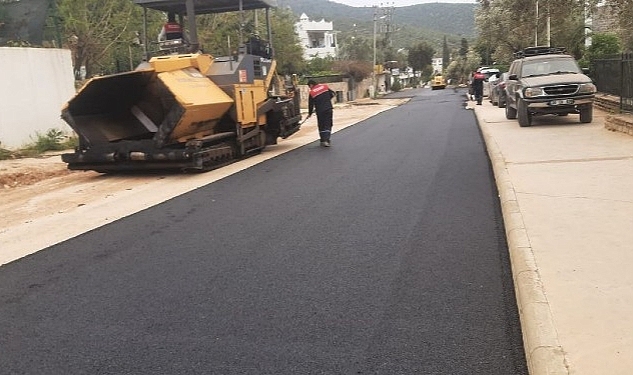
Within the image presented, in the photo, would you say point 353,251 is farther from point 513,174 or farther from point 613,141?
point 613,141

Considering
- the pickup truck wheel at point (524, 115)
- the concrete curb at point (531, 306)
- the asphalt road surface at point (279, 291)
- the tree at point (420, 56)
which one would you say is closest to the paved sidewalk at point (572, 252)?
the concrete curb at point (531, 306)

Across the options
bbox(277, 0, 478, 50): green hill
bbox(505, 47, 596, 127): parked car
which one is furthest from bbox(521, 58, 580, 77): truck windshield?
bbox(277, 0, 478, 50): green hill

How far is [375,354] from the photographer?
12.7ft

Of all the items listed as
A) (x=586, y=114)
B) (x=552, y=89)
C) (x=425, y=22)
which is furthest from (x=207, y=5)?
(x=425, y=22)

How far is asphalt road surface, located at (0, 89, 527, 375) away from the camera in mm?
3875

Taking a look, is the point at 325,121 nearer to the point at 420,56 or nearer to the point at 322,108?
the point at 322,108

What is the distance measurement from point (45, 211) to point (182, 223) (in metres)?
2.50

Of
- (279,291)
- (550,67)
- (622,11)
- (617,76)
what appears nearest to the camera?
(279,291)

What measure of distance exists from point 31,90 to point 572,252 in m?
14.8

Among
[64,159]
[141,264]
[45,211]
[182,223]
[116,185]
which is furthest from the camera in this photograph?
[64,159]

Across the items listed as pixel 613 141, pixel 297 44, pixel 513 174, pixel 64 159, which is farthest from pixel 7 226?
pixel 297 44

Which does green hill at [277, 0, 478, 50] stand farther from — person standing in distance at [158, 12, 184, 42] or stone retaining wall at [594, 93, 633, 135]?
person standing in distance at [158, 12, 184, 42]

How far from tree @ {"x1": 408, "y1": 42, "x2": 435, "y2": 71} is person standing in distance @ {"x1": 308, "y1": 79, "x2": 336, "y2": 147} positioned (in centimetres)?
9636

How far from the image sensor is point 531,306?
166 inches
